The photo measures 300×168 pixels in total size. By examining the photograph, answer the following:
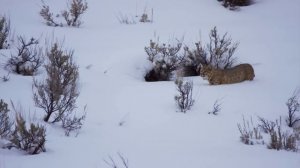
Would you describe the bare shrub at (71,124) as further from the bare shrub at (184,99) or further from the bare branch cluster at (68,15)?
the bare branch cluster at (68,15)

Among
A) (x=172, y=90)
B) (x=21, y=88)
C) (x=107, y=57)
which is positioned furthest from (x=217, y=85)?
(x=21, y=88)

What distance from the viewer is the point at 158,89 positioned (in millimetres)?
6215

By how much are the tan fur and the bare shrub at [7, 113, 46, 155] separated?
3.63 metres

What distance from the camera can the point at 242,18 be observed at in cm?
1000

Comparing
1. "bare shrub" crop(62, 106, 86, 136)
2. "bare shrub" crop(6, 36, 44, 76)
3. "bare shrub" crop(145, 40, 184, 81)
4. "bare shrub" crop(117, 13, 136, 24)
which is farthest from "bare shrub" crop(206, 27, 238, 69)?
"bare shrub" crop(62, 106, 86, 136)

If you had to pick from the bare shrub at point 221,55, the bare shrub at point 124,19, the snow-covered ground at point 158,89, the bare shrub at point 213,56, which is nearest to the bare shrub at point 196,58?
the bare shrub at point 213,56

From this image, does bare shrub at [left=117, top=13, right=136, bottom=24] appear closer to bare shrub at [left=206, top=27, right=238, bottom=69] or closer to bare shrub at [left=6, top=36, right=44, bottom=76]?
bare shrub at [left=206, top=27, right=238, bottom=69]

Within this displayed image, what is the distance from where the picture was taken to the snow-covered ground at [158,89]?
3.70 metres

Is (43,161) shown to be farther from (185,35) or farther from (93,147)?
(185,35)

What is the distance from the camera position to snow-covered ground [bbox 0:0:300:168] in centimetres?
370

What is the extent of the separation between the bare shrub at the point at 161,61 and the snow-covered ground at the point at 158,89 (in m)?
0.17

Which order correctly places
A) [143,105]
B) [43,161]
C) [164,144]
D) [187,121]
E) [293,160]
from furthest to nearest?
[143,105], [187,121], [164,144], [293,160], [43,161]

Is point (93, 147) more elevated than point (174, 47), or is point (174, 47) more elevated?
point (174, 47)

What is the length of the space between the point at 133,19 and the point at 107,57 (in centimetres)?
280
